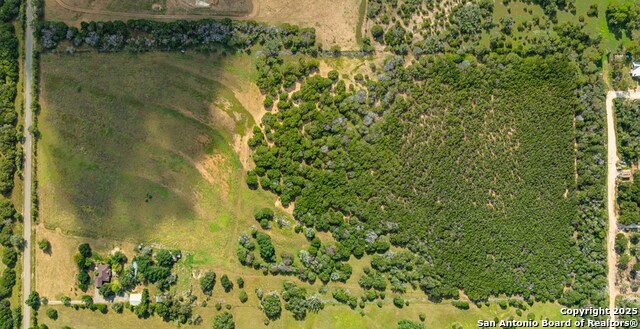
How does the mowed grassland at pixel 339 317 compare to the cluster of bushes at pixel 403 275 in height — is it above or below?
below

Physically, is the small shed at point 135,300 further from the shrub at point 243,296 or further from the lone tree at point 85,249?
the shrub at point 243,296

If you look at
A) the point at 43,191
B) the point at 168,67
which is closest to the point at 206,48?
the point at 168,67

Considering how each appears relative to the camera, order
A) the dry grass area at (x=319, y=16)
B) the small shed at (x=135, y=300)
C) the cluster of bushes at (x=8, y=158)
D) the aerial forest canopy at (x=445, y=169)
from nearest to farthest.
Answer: the cluster of bushes at (x=8, y=158) → the small shed at (x=135, y=300) → the aerial forest canopy at (x=445, y=169) → the dry grass area at (x=319, y=16)

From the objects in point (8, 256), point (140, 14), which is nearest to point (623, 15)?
point (140, 14)

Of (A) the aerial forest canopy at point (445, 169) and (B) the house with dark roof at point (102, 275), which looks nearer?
(B) the house with dark roof at point (102, 275)

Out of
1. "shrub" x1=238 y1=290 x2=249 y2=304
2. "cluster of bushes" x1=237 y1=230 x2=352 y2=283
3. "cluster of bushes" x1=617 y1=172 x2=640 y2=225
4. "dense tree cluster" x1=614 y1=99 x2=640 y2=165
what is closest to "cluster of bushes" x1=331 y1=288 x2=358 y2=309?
"cluster of bushes" x1=237 y1=230 x2=352 y2=283

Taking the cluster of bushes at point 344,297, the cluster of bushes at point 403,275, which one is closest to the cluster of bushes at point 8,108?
the cluster of bushes at point 344,297

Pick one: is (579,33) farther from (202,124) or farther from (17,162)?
(17,162)
